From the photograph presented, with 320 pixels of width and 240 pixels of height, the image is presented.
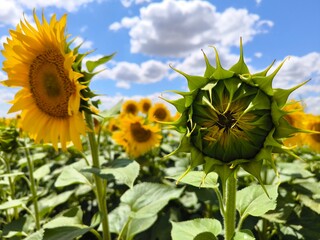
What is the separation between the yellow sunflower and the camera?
7.35 feet

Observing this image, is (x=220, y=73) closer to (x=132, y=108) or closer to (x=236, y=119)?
(x=236, y=119)

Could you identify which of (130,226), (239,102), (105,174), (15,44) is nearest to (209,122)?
(239,102)

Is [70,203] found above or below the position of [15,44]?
below

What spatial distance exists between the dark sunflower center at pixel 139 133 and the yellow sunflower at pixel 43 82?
2.13 m

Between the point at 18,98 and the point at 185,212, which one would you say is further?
the point at 185,212

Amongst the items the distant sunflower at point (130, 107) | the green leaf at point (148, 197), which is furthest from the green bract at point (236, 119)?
the distant sunflower at point (130, 107)

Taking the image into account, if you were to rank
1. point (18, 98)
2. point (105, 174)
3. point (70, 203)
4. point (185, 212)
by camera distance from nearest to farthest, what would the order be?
point (105, 174), point (18, 98), point (185, 212), point (70, 203)

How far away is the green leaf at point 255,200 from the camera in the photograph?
5.33 feet

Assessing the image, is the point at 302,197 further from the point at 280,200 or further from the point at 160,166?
the point at 160,166

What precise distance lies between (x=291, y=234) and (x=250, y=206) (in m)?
0.95

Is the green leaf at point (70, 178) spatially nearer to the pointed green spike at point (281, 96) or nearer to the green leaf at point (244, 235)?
the green leaf at point (244, 235)

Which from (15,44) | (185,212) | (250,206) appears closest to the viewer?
(250,206)

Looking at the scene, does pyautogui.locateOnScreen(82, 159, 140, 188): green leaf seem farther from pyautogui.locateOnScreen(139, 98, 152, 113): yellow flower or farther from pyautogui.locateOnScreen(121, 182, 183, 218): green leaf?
pyautogui.locateOnScreen(139, 98, 152, 113): yellow flower

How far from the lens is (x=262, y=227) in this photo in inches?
104
